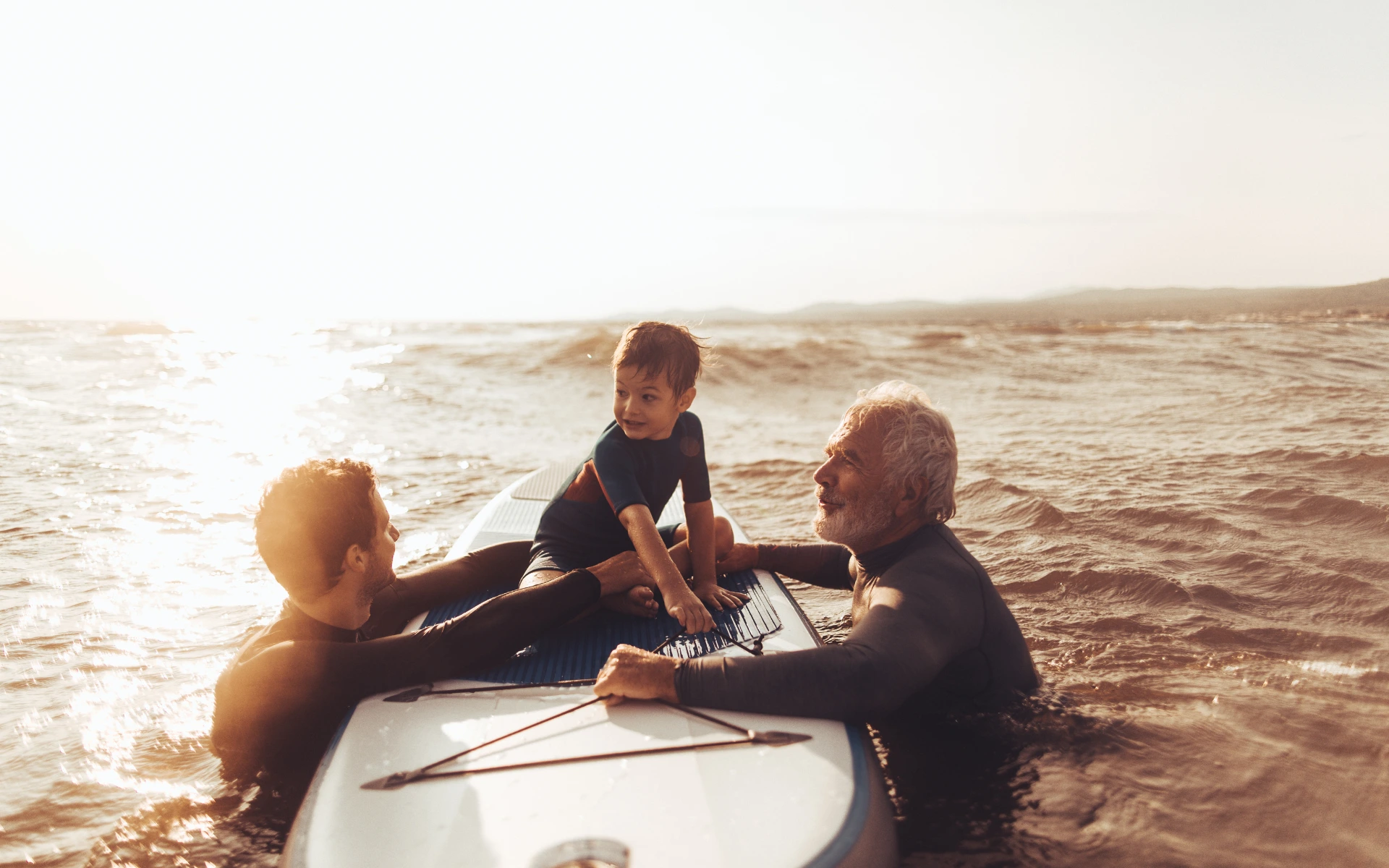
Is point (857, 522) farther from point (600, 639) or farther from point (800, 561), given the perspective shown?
point (600, 639)

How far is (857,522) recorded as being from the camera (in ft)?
9.59

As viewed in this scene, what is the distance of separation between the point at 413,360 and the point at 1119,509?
17299mm

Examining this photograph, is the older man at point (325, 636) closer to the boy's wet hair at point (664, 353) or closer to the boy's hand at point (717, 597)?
the boy's hand at point (717, 597)

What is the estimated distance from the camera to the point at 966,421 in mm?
11242

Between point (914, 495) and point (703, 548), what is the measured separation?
109 cm

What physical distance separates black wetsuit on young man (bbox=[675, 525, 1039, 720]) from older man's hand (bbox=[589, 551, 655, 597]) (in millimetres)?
858

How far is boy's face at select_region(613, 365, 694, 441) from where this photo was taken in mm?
3266

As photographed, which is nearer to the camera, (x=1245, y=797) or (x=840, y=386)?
(x=1245, y=797)

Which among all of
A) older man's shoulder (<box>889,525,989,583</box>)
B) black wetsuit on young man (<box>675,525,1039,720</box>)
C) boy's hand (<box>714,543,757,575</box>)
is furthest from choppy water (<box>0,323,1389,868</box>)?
boy's hand (<box>714,543,757,575</box>)

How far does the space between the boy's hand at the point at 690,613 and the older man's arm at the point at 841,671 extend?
1.29ft

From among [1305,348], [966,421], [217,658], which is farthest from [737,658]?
[1305,348]

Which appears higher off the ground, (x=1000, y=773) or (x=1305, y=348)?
(x=1305, y=348)

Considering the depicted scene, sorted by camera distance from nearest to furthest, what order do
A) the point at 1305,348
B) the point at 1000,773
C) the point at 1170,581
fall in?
the point at 1000,773 < the point at 1170,581 < the point at 1305,348

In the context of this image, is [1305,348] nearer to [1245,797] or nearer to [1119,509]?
[1119,509]
